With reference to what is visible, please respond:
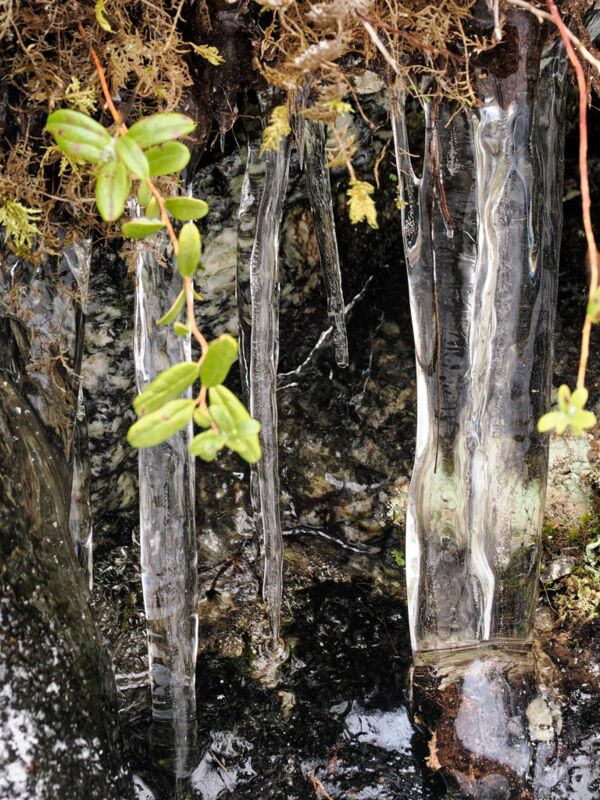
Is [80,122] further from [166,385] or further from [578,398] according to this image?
[578,398]

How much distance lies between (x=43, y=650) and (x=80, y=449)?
740mm

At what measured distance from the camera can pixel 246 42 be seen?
1.70m

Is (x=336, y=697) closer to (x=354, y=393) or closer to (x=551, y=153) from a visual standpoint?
(x=354, y=393)

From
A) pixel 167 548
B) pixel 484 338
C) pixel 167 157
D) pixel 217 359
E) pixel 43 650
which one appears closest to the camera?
pixel 217 359

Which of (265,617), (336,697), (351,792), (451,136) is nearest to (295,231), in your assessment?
(451,136)

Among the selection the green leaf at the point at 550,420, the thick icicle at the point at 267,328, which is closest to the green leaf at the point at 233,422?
the green leaf at the point at 550,420

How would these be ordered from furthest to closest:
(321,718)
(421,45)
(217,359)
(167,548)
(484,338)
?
(321,718) → (167,548) → (484,338) → (421,45) → (217,359)

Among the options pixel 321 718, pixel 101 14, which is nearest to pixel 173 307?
pixel 101 14

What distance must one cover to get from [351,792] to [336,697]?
312mm

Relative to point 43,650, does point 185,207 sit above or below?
above

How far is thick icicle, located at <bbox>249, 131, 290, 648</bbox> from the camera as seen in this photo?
6.50 ft

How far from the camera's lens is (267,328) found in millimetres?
2076

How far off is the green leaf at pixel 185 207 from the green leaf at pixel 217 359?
307 millimetres

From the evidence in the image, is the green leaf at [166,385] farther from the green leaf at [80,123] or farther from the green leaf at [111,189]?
the green leaf at [80,123]
